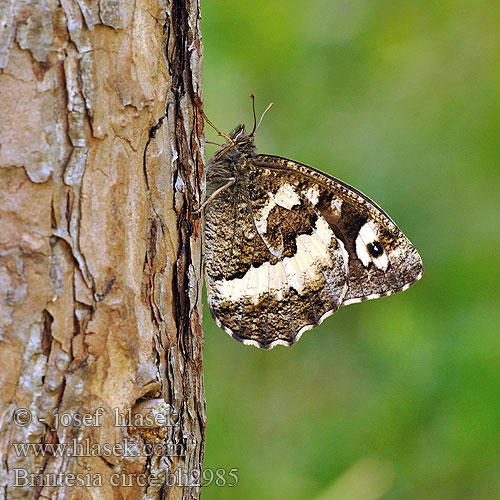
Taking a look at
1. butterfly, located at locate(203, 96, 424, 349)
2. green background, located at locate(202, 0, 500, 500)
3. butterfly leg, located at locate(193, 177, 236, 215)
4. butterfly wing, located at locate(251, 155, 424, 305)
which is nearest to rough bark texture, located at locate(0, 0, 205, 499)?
butterfly leg, located at locate(193, 177, 236, 215)

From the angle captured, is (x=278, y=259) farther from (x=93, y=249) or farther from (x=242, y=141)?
(x=93, y=249)

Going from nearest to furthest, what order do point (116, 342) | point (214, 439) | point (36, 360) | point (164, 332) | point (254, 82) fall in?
point (36, 360) → point (116, 342) → point (164, 332) → point (214, 439) → point (254, 82)

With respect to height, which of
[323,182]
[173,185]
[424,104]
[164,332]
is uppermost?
[424,104]

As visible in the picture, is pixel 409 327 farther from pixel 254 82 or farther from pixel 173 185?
pixel 173 185

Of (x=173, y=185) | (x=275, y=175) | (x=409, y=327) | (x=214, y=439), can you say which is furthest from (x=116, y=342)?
(x=409, y=327)

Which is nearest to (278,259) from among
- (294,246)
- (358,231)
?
(294,246)

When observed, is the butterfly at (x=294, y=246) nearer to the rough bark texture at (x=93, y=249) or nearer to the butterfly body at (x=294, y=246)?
the butterfly body at (x=294, y=246)

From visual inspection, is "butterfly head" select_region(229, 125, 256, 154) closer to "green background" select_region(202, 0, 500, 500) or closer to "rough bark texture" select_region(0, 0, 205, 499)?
"green background" select_region(202, 0, 500, 500)

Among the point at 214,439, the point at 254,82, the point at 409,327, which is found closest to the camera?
the point at 214,439

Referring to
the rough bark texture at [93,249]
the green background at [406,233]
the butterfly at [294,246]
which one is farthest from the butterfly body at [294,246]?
the rough bark texture at [93,249]
